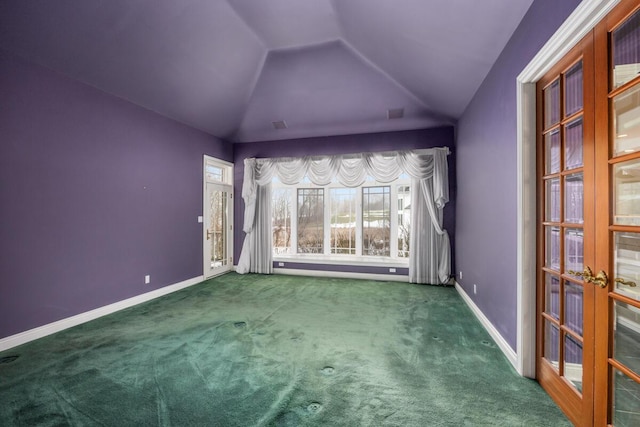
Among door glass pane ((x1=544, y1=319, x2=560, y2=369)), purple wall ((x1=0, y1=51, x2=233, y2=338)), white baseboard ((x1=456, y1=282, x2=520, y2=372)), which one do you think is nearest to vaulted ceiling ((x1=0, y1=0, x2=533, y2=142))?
purple wall ((x1=0, y1=51, x2=233, y2=338))

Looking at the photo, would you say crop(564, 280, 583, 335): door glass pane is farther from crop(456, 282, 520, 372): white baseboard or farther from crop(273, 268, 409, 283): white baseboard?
crop(273, 268, 409, 283): white baseboard

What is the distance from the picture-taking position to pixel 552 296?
1.89 meters

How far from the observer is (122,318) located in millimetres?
3248

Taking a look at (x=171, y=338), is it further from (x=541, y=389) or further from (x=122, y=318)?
(x=541, y=389)

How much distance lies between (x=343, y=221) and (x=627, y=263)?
14.3 feet

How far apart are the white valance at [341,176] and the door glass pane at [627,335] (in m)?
3.40

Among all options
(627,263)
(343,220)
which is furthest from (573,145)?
(343,220)

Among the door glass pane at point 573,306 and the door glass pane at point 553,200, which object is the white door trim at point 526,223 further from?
the door glass pane at point 573,306

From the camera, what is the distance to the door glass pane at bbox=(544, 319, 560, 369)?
1.81 meters

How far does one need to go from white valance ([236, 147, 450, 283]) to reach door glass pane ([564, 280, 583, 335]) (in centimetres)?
298

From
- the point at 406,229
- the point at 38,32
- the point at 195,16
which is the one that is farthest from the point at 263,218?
the point at 38,32

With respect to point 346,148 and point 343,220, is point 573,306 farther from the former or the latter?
point 346,148

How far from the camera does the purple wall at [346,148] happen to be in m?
4.76

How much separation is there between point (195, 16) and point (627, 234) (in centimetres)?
396
